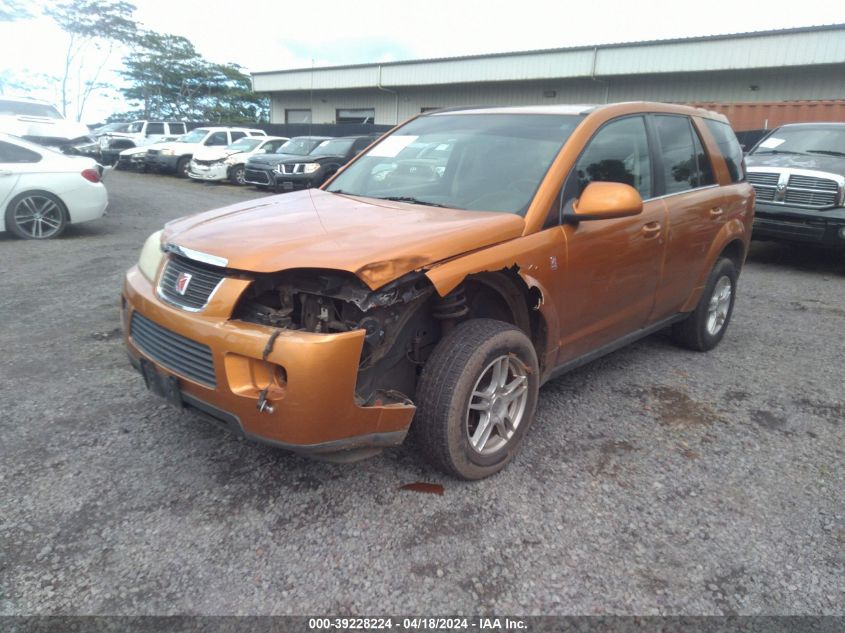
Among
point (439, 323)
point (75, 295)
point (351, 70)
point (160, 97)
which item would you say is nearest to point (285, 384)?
point (439, 323)

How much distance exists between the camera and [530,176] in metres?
3.15

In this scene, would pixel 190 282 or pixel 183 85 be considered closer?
pixel 190 282

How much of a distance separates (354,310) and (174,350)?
78cm

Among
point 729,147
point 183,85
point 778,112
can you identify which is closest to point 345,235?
point 729,147

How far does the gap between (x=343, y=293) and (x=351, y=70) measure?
28.4 meters

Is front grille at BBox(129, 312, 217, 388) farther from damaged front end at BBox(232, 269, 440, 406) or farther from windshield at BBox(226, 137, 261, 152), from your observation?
windshield at BBox(226, 137, 261, 152)

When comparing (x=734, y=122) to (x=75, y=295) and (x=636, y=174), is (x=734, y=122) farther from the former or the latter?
(x=75, y=295)

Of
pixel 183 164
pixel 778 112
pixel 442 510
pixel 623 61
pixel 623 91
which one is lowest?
pixel 442 510

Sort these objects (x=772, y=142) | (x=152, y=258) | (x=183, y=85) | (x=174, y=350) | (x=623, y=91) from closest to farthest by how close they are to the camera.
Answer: (x=174, y=350) < (x=152, y=258) < (x=772, y=142) < (x=623, y=91) < (x=183, y=85)

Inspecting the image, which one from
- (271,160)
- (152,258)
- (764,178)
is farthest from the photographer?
(271,160)

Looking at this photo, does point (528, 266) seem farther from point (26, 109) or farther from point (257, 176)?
point (26, 109)

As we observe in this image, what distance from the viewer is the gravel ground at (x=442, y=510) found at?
7.11ft

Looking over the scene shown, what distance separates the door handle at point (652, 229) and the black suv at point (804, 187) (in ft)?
16.7

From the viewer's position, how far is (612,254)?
3332 mm
